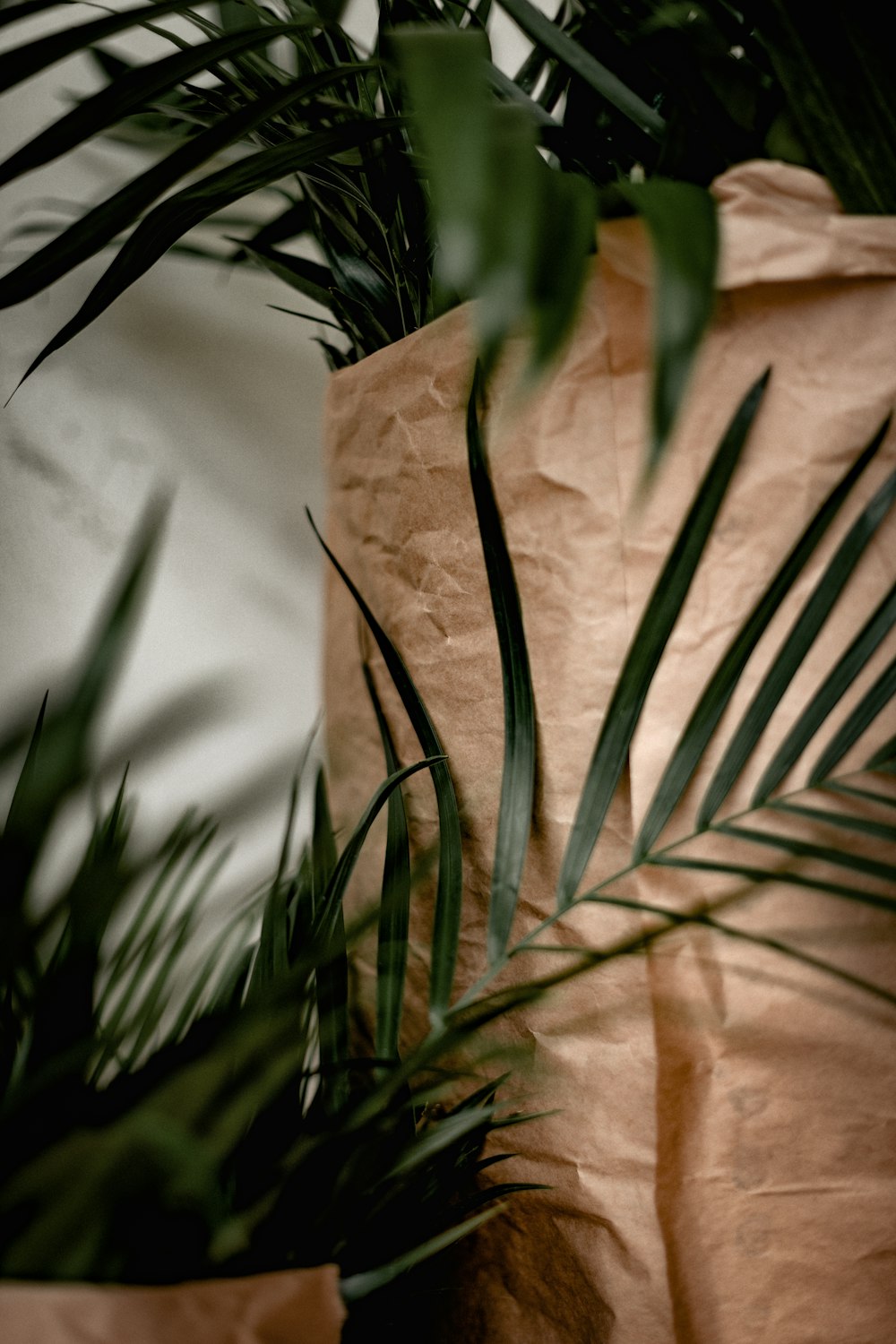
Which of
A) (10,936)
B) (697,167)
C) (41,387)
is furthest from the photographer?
(41,387)

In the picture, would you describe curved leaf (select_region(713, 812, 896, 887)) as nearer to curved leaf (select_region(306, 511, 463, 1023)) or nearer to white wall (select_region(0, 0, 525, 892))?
curved leaf (select_region(306, 511, 463, 1023))

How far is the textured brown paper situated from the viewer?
0.83 feet

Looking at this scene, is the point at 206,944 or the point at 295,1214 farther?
the point at 206,944

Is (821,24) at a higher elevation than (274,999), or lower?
higher

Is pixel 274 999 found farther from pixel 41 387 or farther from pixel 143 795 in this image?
pixel 41 387

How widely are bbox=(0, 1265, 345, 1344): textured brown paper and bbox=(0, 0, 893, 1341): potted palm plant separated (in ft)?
0.39

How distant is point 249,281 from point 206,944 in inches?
20.4

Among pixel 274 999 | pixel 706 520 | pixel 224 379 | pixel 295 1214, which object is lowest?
pixel 295 1214

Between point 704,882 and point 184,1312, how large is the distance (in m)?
0.27

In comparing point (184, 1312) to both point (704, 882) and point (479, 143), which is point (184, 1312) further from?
point (479, 143)

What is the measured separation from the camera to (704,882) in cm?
38

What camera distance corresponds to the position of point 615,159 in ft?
1.45

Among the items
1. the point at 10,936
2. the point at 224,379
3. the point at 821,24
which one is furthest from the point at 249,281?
the point at 10,936

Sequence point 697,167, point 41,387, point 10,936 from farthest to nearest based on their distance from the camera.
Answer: point 41,387 → point 697,167 → point 10,936
